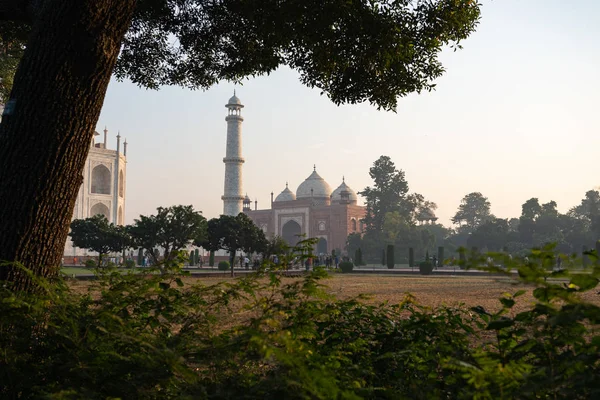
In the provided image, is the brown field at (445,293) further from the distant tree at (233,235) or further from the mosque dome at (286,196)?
the mosque dome at (286,196)

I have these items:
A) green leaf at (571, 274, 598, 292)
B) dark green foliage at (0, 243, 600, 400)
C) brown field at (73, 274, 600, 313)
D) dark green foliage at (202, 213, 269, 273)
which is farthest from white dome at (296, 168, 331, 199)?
green leaf at (571, 274, 598, 292)

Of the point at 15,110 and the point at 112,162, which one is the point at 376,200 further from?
the point at 15,110

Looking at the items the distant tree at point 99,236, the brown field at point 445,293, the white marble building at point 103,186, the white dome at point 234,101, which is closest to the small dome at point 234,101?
the white dome at point 234,101

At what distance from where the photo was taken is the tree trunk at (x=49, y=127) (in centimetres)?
366

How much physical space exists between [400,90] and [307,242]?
4793 mm

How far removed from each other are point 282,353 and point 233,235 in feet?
96.1

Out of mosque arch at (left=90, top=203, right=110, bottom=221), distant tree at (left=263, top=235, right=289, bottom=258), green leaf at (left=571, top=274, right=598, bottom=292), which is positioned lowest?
green leaf at (left=571, top=274, right=598, bottom=292)

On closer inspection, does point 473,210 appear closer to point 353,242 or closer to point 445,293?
point 353,242

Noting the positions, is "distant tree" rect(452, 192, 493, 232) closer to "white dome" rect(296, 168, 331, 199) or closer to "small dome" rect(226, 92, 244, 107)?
"white dome" rect(296, 168, 331, 199)

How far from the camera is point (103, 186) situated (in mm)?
60000

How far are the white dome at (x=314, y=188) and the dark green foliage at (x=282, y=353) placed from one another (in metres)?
67.4

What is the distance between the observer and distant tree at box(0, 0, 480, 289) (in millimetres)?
3717

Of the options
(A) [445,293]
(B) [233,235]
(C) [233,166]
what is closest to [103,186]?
(C) [233,166]

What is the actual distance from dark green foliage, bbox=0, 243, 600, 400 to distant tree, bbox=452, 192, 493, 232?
78.0 m
